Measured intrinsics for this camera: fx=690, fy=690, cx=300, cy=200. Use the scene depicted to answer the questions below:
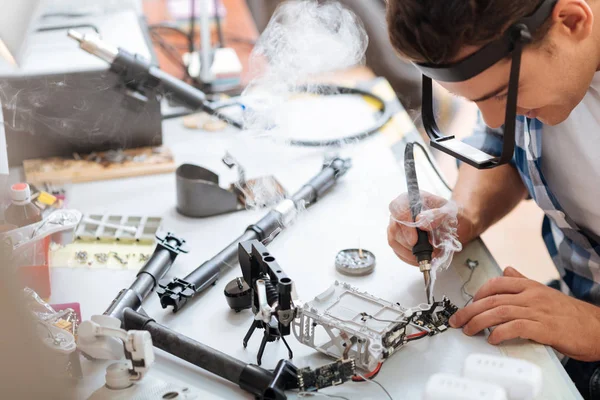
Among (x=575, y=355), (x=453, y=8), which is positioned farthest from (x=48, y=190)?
(x=575, y=355)

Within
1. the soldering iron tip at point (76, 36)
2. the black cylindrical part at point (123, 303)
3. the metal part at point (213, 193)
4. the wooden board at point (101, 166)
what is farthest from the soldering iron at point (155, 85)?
the black cylindrical part at point (123, 303)

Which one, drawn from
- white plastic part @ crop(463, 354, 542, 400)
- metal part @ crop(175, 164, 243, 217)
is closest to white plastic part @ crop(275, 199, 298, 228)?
metal part @ crop(175, 164, 243, 217)

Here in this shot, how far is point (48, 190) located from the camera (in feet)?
4.79

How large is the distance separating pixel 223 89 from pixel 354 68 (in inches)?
18.4

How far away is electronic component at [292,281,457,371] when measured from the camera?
3.26 feet

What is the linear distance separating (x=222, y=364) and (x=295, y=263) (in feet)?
1.04

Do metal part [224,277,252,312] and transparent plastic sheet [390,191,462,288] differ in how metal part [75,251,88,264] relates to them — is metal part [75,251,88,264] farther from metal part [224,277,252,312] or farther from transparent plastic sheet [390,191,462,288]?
transparent plastic sheet [390,191,462,288]

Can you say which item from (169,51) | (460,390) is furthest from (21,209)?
(169,51)

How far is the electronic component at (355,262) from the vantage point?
123 centimetres

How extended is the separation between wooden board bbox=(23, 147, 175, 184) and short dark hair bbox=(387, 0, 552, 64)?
778 mm

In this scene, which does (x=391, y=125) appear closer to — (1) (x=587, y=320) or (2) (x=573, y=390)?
(1) (x=587, y=320)

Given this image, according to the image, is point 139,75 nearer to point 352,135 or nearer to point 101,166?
point 101,166

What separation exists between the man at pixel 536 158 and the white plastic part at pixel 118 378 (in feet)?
1.66

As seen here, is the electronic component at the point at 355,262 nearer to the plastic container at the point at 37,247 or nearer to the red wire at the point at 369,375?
the red wire at the point at 369,375
